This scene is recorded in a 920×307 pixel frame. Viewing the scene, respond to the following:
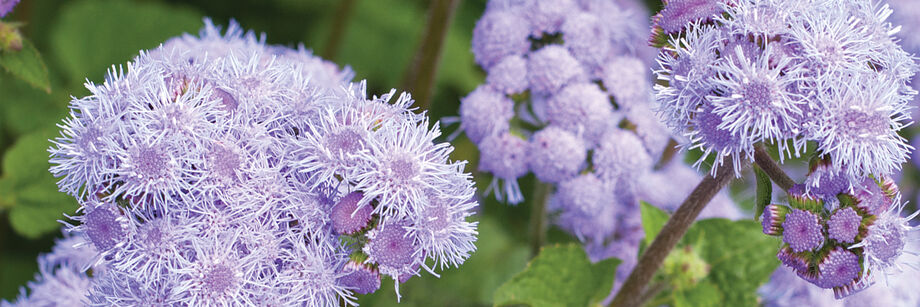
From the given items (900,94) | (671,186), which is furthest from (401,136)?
(671,186)

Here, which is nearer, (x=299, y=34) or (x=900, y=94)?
(x=900, y=94)

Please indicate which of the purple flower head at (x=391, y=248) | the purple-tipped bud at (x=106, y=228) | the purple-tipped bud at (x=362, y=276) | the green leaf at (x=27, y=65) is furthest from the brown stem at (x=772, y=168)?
the green leaf at (x=27, y=65)

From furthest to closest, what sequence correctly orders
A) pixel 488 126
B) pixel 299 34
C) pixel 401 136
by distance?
pixel 299 34 → pixel 488 126 → pixel 401 136

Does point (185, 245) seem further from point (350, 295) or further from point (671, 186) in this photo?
point (671, 186)

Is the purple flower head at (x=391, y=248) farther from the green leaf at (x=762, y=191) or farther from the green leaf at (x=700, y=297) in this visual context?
the green leaf at (x=700, y=297)

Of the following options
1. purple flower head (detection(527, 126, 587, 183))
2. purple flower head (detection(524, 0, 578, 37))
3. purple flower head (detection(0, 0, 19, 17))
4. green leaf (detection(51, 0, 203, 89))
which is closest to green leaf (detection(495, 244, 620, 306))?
purple flower head (detection(527, 126, 587, 183))
